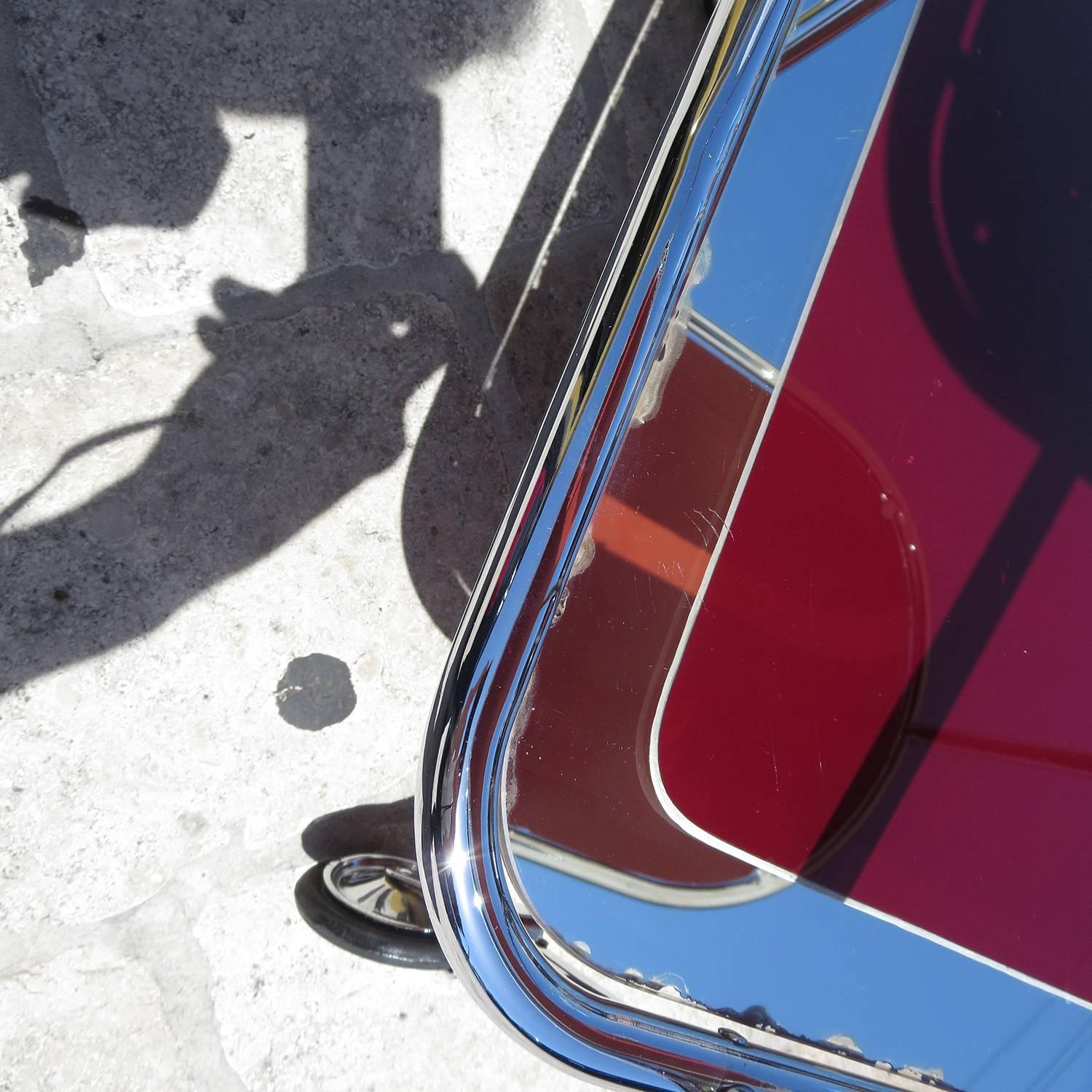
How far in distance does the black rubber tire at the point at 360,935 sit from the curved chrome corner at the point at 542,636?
489 millimetres

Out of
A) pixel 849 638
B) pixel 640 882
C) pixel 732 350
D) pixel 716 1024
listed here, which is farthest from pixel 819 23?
pixel 716 1024

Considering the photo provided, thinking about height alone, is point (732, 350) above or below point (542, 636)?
above

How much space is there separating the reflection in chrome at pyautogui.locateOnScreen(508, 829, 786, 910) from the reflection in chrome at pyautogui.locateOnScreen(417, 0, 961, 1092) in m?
0.03

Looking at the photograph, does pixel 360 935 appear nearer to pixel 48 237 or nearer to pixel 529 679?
pixel 529 679

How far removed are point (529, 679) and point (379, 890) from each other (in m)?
0.69

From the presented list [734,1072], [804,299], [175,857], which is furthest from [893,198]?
[175,857]

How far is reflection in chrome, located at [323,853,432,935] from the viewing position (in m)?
1.29

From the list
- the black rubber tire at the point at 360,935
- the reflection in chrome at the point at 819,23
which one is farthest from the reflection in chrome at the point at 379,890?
the reflection in chrome at the point at 819,23

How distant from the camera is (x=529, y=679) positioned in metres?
0.85

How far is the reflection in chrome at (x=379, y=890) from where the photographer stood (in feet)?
4.24

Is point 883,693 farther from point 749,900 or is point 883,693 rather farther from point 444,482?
point 444,482

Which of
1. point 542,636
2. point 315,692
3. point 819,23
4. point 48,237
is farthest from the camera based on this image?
point 315,692

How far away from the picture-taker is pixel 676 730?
950 mm

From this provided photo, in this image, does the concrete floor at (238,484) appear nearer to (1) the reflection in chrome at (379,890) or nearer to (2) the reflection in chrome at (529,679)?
(1) the reflection in chrome at (379,890)
